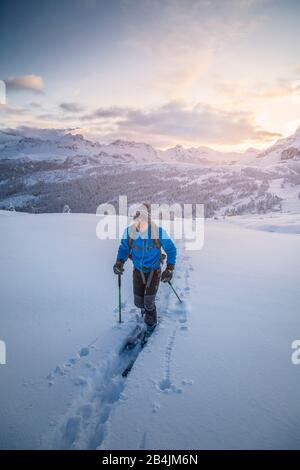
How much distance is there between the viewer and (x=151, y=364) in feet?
13.2

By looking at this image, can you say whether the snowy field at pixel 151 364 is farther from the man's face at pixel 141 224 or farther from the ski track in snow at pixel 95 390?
the man's face at pixel 141 224

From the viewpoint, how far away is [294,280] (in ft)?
23.7

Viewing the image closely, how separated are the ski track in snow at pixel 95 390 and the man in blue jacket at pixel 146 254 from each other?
488 millimetres

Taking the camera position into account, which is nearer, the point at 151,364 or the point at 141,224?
the point at 151,364

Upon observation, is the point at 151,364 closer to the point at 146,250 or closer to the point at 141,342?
the point at 141,342

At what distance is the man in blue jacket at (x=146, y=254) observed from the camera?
16.7ft

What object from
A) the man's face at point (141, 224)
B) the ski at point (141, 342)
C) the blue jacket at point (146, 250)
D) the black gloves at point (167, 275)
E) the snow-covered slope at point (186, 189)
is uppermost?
the snow-covered slope at point (186, 189)

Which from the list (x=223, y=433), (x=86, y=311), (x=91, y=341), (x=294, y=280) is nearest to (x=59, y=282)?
(x=86, y=311)

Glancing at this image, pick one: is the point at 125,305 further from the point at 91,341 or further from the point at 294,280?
the point at 294,280

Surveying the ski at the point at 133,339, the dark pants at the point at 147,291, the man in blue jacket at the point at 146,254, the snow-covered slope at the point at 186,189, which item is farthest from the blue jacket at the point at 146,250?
the snow-covered slope at the point at 186,189

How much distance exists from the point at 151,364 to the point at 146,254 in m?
1.82

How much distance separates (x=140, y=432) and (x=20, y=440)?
3.87ft

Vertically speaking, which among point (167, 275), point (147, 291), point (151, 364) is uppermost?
point (167, 275)

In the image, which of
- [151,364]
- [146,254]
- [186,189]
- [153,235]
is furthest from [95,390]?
[186,189]
